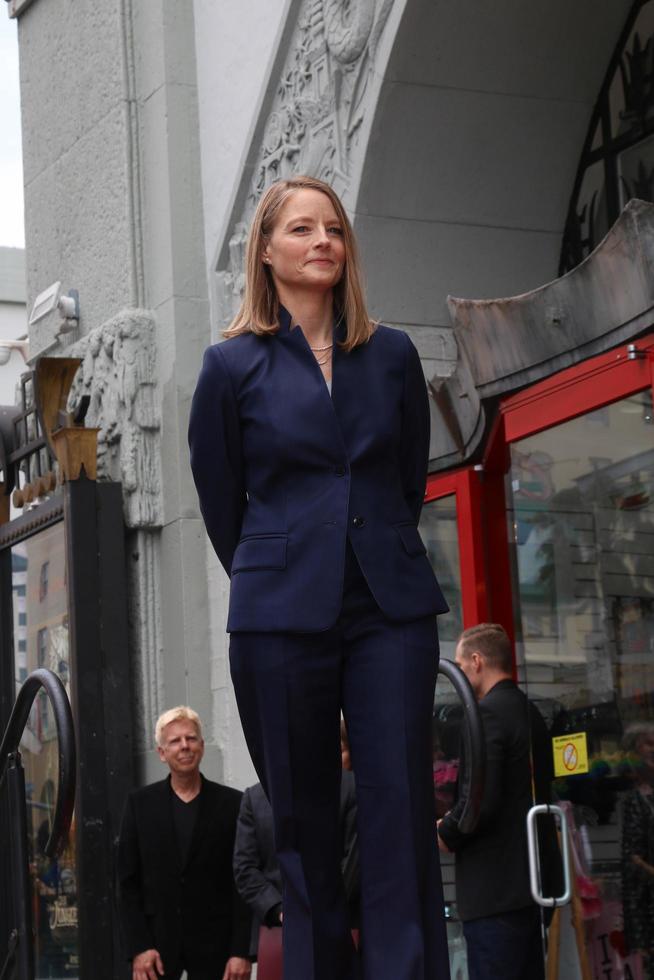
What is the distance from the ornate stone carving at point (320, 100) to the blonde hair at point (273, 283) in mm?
4907

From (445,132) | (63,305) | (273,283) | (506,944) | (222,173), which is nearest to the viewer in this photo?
(273,283)

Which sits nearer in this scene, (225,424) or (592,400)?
(225,424)

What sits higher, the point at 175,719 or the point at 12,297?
the point at 12,297

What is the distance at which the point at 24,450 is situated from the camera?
32.1 feet

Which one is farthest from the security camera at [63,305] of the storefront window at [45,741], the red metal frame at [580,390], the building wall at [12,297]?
the building wall at [12,297]

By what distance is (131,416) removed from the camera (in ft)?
31.8

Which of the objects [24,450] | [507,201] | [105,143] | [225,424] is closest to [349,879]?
[225,424]

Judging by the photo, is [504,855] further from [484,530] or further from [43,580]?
[43,580]

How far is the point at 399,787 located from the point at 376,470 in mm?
611

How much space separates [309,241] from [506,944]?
3.28 meters

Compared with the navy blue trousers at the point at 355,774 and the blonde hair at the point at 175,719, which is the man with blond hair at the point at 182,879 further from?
the navy blue trousers at the point at 355,774

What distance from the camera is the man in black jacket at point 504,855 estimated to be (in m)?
5.96

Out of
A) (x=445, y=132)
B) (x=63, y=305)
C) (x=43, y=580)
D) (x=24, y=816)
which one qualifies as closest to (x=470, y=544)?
(x=24, y=816)

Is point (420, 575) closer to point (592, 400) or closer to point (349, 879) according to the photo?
point (349, 879)
